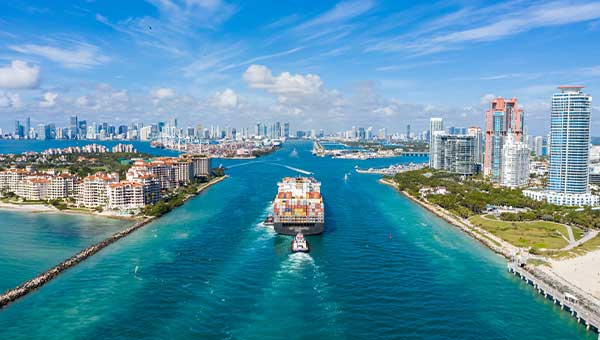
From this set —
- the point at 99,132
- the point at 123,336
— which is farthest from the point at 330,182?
the point at 99,132

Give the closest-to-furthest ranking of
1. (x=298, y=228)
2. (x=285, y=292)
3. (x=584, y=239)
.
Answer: (x=285, y=292), (x=298, y=228), (x=584, y=239)

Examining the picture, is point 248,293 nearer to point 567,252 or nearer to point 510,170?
point 567,252

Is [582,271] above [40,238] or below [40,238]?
below

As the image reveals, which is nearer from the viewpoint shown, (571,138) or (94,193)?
(94,193)

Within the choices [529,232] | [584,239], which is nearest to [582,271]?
[584,239]

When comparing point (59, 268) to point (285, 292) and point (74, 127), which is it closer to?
point (285, 292)

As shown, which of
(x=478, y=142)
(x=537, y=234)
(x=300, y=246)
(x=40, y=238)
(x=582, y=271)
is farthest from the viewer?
(x=478, y=142)

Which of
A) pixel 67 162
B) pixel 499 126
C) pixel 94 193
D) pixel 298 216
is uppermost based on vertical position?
pixel 499 126

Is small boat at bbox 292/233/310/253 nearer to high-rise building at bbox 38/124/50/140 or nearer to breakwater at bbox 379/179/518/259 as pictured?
breakwater at bbox 379/179/518/259
